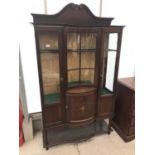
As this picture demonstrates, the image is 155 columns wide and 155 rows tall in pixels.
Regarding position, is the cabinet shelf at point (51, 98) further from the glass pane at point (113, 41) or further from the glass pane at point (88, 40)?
the glass pane at point (113, 41)

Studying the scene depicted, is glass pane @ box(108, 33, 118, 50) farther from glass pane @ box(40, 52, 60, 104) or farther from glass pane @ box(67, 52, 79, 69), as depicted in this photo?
glass pane @ box(40, 52, 60, 104)

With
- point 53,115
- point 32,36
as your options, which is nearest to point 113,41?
point 32,36

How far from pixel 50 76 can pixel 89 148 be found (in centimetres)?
117

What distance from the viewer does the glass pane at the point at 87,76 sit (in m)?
1.84

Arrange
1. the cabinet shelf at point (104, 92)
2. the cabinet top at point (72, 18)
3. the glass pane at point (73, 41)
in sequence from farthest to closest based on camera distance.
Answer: the cabinet shelf at point (104, 92) < the glass pane at point (73, 41) < the cabinet top at point (72, 18)

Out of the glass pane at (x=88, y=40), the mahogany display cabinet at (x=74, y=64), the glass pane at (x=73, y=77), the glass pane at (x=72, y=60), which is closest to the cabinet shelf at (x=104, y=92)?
the mahogany display cabinet at (x=74, y=64)

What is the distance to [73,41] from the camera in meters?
1.67

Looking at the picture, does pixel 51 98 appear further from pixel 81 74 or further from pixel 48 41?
pixel 48 41

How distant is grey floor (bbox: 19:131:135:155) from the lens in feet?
6.19

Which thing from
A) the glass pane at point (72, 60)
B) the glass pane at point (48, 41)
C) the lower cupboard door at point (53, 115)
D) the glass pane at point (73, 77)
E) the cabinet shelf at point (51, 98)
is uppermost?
the glass pane at point (48, 41)

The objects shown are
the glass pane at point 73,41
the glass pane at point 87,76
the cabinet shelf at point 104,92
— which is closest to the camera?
A: the glass pane at point 73,41

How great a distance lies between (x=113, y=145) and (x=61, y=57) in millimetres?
1488

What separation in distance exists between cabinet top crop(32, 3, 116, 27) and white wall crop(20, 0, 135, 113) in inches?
15.7

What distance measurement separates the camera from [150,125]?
2.10 ft
